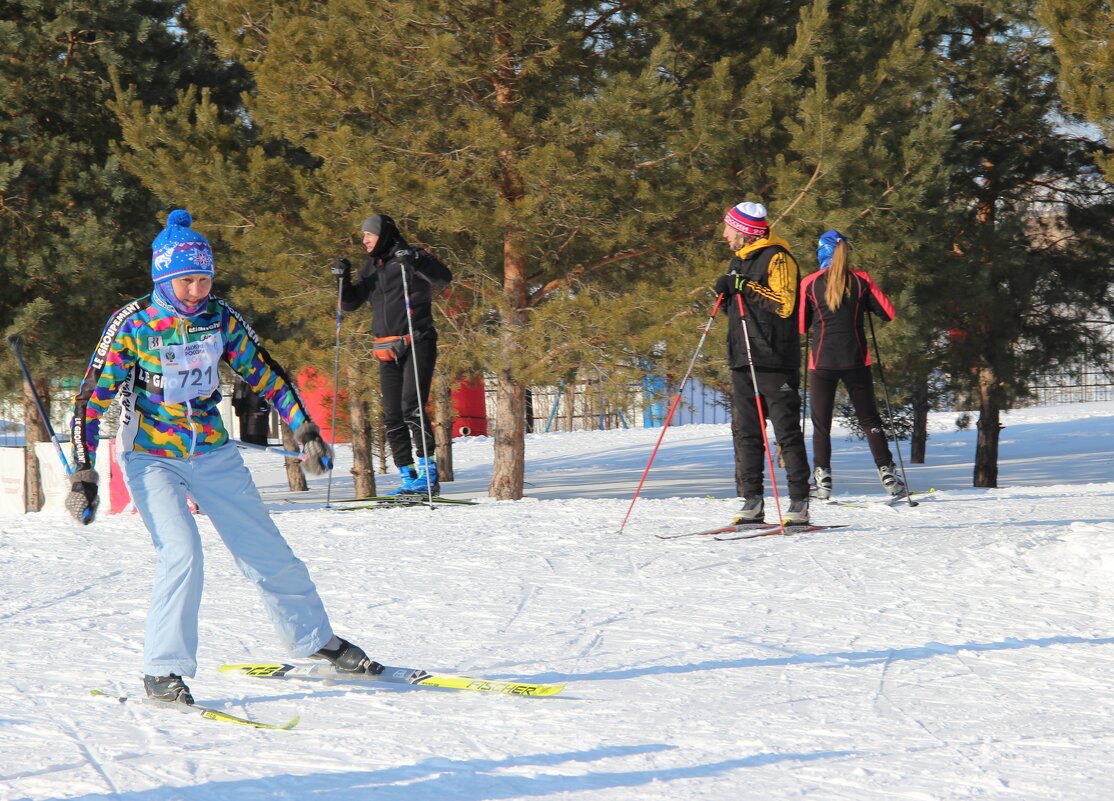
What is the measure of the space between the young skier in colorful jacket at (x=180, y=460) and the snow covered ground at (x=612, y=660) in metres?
0.22

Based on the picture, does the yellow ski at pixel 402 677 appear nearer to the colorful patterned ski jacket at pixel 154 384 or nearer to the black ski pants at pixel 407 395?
the colorful patterned ski jacket at pixel 154 384

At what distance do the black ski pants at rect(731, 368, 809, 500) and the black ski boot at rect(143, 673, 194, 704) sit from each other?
4216 mm

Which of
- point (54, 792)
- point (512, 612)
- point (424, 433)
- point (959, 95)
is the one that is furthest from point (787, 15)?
point (54, 792)

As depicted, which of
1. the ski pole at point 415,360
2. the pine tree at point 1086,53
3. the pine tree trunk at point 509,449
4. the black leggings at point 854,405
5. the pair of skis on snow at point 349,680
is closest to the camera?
the pair of skis on snow at point 349,680

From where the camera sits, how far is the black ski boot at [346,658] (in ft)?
13.8

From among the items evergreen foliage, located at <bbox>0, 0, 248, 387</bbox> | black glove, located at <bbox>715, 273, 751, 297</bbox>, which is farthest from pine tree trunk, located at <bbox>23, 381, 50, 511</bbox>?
black glove, located at <bbox>715, 273, 751, 297</bbox>

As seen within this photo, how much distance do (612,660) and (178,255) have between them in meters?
2.18

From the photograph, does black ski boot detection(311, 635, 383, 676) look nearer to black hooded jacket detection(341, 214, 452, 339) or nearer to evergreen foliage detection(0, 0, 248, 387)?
black hooded jacket detection(341, 214, 452, 339)

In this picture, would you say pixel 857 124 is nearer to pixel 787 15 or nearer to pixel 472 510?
pixel 787 15

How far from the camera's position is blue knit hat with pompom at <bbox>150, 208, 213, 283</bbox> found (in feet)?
13.1

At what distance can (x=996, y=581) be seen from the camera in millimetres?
6262

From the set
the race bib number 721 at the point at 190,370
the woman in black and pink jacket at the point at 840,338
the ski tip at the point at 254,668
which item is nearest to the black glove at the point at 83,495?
the race bib number 721 at the point at 190,370

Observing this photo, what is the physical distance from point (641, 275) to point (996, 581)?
7.28 meters

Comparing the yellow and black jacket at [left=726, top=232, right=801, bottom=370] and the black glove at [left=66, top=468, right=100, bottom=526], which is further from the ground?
the yellow and black jacket at [left=726, top=232, right=801, bottom=370]
